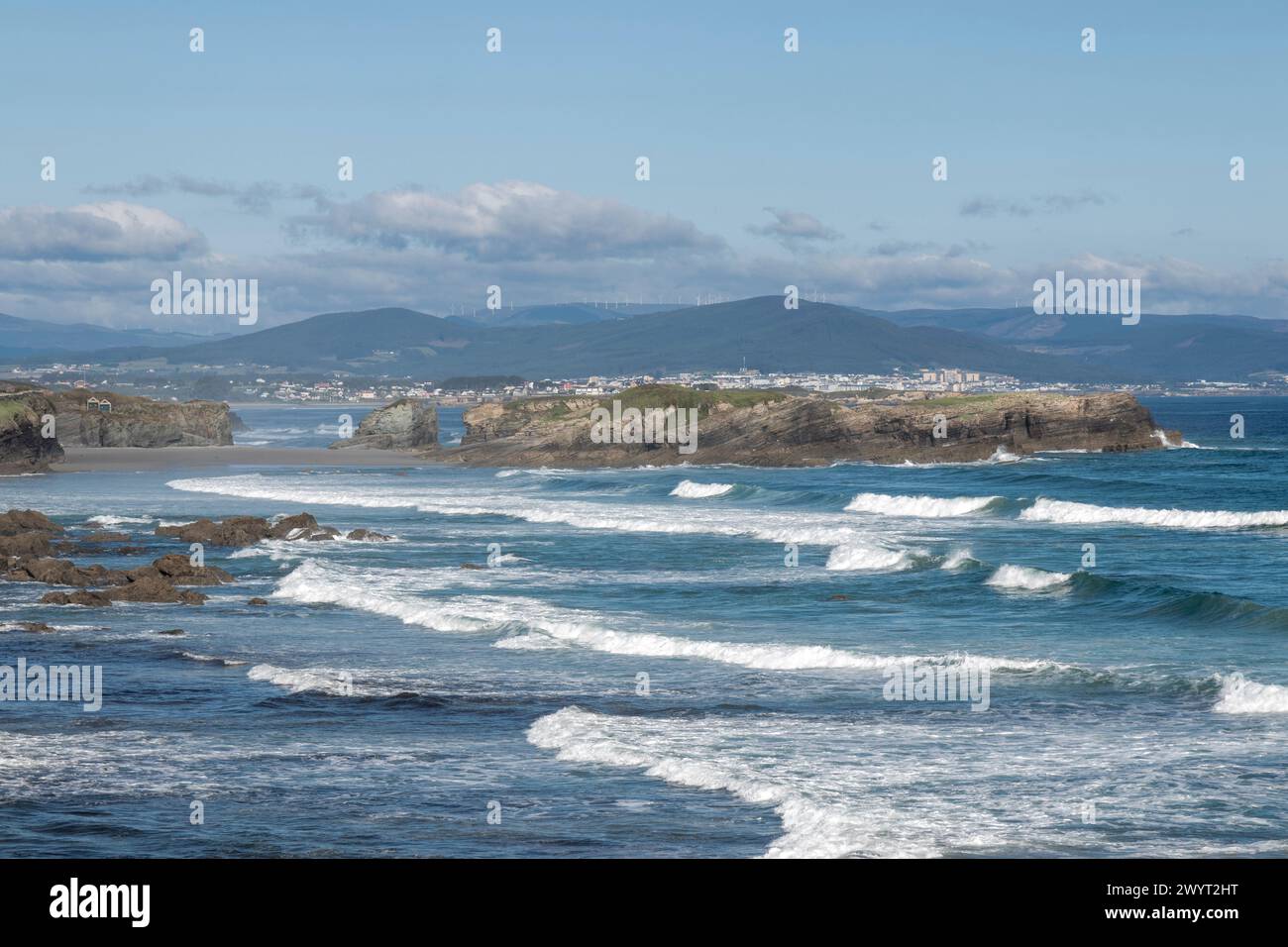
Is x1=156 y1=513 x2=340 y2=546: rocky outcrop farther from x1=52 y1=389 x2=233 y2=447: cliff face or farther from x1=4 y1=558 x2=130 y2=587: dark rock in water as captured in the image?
x1=52 y1=389 x2=233 y2=447: cliff face

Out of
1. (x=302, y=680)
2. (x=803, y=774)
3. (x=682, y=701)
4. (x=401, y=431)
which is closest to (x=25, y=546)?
(x=302, y=680)

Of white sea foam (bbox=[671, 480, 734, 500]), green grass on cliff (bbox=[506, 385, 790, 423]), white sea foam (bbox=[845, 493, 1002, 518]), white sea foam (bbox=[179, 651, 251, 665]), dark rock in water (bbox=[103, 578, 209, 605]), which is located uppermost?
green grass on cliff (bbox=[506, 385, 790, 423])

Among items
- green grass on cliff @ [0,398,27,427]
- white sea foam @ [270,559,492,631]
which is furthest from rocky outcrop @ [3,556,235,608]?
green grass on cliff @ [0,398,27,427]

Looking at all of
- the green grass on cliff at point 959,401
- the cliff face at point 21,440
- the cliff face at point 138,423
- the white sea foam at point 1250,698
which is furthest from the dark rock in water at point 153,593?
the cliff face at point 138,423

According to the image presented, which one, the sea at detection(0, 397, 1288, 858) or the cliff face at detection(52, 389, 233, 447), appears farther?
the cliff face at detection(52, 389, 233, 447)

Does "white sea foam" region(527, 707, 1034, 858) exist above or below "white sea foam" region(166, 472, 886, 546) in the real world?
below
